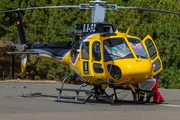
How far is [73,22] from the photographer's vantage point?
894 inches

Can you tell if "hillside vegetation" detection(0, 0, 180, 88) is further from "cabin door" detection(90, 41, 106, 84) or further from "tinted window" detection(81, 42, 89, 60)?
"cabin door" detection(90, 41, 106, 84)

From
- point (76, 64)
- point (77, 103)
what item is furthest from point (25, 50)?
point (77, 103)

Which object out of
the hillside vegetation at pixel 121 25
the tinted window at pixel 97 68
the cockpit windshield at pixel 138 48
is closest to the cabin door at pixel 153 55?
the cockpit windshield at pixel 138 48

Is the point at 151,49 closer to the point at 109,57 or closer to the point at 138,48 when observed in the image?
the point at 138,48

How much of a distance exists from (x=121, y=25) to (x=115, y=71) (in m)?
12.3

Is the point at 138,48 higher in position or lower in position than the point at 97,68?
higher

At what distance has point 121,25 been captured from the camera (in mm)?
20312

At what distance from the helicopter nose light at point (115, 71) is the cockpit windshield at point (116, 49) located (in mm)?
273

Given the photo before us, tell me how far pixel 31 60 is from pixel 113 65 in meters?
16.1

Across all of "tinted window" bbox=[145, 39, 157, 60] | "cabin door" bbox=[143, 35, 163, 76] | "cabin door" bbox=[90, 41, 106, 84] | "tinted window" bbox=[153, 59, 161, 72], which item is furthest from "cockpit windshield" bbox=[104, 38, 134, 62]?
"tinted window" bbox=[153, 59, 161, 72]

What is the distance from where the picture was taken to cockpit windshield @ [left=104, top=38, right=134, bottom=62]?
848 centimetres

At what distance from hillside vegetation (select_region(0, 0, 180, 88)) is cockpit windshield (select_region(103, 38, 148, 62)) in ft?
34.3

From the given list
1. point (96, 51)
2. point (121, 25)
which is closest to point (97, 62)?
point (96, 51)

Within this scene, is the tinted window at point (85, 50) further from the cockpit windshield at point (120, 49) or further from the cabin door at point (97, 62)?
the cockpit windshield at point (120, 49)
